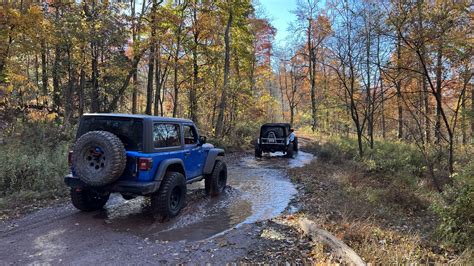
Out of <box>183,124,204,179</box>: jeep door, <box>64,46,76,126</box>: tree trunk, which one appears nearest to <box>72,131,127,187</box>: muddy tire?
<box>183,124,204,179</box>: jeep door

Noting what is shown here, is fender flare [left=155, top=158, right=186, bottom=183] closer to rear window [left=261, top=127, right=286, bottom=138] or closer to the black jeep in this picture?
the black jeep

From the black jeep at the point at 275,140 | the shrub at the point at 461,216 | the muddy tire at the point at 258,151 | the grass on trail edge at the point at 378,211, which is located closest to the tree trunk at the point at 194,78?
the muddy tire at the point at 258,151

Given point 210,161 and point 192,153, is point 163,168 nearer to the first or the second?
point 192,153

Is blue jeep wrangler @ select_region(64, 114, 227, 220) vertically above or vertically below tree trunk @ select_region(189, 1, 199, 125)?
below

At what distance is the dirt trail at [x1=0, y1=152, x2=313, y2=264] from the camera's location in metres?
4.58

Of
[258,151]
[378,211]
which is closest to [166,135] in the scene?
[378,211]

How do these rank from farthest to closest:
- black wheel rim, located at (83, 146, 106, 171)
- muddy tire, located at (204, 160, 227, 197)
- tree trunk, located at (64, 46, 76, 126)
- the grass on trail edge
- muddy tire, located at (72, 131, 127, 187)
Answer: tree trunk, located at (64, 46, 76, 126), muddy tire, located at (204, 160, 227, 197), black wheel rim, located at (83, 146, 106, 171), muddy tire, located at (72, 131, 127, 187), the grass on trail edge

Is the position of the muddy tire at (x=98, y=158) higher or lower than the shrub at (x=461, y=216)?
higher

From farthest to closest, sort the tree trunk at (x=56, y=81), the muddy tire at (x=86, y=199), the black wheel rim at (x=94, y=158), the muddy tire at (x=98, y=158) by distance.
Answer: the tree trunk at (x=56, y=81) < the muddy tire at (x=86, y=199) < the black wheel rim at (x=94, y=158) < the muddy tire at (x=98, y=158)

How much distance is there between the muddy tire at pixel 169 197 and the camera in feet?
19.8

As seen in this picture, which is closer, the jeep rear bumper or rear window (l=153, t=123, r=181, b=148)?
the jeep rear bumper

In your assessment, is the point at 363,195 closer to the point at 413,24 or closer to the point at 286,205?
the point at 286,205

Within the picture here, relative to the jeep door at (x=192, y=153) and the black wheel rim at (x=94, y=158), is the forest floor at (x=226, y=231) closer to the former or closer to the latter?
the jeep door at (x=192, y=153)

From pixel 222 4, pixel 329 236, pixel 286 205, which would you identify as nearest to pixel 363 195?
pixel 286 205
